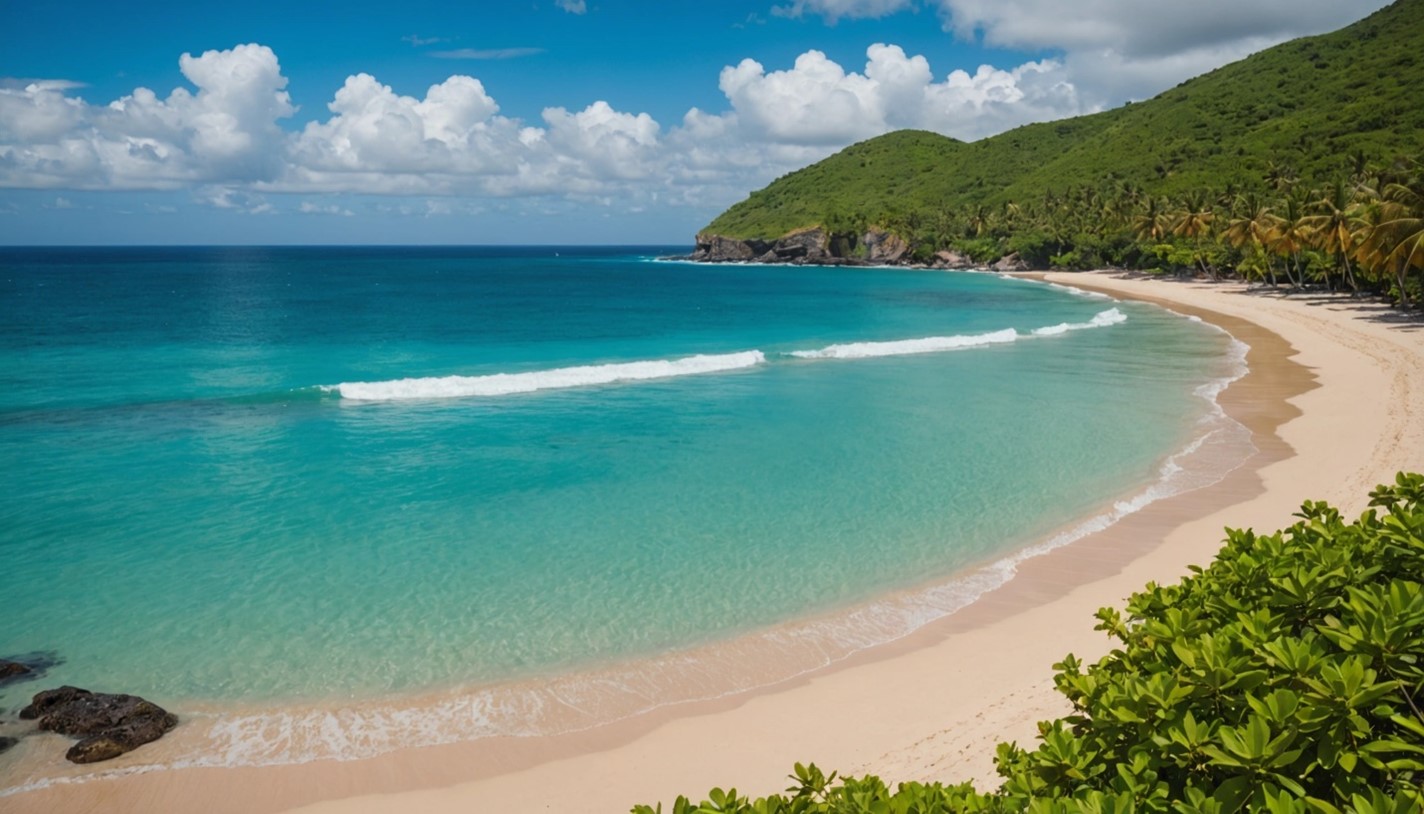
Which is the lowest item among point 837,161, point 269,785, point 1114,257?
point 269,785

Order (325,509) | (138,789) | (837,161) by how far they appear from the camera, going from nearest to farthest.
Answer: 1. (138,789)
2. (325,509)
3. (837,161)

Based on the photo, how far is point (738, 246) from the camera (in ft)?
512

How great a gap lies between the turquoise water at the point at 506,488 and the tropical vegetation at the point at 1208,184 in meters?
19.5

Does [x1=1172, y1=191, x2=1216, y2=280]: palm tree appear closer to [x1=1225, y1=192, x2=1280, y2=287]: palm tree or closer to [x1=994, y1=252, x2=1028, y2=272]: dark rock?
[x1=1225, y1=192, x2=1280, y2=287]: palm tree

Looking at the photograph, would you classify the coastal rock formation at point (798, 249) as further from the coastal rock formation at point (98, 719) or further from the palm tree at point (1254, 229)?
the coastal rock formation at point (98, 719)

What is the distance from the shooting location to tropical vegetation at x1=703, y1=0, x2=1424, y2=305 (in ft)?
173

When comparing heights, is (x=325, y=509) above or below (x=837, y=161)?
below

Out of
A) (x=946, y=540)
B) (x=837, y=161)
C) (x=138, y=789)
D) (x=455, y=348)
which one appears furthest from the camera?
(x=837, y=161)

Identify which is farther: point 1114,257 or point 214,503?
point 1114,257

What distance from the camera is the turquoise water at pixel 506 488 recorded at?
1103 cm

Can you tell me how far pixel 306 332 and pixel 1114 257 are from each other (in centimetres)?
8719

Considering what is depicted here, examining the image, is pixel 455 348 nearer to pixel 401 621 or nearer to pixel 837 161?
pixel 401 621

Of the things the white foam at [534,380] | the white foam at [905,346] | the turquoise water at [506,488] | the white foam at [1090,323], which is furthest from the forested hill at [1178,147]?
the white foam at [534,380]

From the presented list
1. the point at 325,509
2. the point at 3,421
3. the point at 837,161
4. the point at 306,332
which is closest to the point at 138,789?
the point at 325,509
